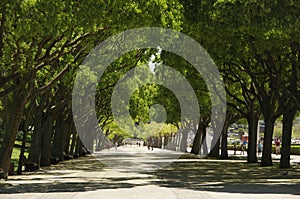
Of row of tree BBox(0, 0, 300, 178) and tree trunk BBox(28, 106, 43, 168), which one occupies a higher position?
row of tree BBox(0, 0, 300, 178)

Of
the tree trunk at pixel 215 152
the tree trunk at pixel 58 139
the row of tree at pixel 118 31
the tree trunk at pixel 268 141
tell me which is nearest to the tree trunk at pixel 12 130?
the row of tree at pixel 118 31

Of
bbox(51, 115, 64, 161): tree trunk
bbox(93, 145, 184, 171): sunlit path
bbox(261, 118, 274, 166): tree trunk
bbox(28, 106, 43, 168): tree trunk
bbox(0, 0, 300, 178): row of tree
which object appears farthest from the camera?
bbox(51, 115, 64, 161): tree trunk

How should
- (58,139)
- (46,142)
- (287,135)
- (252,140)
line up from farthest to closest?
(58,139) → (252,140) → (46,142) → (287,135)

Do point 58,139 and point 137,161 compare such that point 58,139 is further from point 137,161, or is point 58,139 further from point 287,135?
point 287,135

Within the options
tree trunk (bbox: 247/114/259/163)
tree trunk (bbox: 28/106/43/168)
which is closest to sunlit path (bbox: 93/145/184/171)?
tree trunk (bbox: 28/106/43/168)

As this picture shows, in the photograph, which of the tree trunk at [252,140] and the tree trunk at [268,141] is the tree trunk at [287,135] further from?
the tree trunk at [252,140]

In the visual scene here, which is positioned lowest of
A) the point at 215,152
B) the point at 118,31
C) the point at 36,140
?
the point at 36,140

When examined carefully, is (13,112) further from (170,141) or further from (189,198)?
(170,141)

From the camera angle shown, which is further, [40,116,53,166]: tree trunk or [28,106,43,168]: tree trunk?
[40,116,53,166]: tree trunk

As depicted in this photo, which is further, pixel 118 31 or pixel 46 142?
pixel 46 142

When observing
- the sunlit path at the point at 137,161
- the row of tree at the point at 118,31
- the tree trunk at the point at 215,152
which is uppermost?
the row of tree at the point at 118,31

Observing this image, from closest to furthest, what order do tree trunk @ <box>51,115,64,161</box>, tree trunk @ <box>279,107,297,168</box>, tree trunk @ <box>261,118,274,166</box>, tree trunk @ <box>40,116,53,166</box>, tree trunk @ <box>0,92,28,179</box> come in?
tree trunk @ <box>0,92,28,179</box>
tree trunk @ <box>279,107,297,168</box>
tree trunk @ <box>261,118,274,166</box>
tree trunk @ <box>40,116,53,166</box>
tree trunk @ <box>51,115,64,161</box>

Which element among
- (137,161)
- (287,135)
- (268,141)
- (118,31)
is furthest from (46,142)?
(118,31)

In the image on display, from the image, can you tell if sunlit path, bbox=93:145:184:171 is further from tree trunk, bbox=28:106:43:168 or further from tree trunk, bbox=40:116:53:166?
tree trunk, bbox=28:106:43:168
